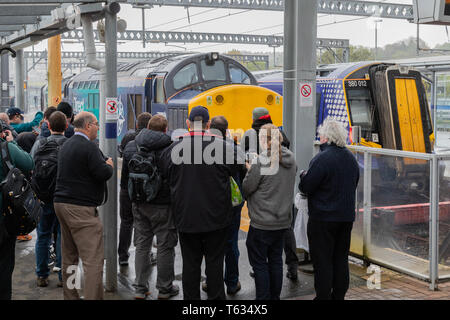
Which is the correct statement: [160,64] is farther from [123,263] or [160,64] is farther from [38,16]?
[123,263]

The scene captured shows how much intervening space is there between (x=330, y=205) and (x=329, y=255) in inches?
20.9

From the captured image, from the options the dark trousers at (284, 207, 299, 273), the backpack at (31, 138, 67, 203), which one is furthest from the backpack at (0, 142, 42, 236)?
the dark trousers at (284, 207, 299, 273)

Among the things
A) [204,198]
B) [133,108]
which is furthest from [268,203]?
[133,108]

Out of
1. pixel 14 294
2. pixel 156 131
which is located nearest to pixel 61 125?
pixel 156 131

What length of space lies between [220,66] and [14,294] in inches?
387

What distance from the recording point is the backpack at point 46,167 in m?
6.19

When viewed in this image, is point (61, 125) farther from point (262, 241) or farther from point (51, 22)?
point (51, 22)

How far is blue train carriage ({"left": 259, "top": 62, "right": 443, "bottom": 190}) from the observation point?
1323 centimetres

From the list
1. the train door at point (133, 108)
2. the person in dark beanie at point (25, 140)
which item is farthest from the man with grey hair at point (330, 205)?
the train door at point (133, 108)

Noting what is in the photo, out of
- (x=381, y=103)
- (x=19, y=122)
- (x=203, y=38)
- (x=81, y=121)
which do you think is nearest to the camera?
(x=81, y=121)

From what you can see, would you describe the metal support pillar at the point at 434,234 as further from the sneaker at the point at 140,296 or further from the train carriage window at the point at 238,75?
the train carriage window at the point at 238,75

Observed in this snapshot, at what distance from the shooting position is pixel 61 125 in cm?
622

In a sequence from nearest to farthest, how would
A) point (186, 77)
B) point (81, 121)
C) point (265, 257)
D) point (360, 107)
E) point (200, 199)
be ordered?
point (200, 199) → point (81, 121) → point (265, 257) → point (186, 77) → point (360, 107)

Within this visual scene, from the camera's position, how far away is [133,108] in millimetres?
16250
